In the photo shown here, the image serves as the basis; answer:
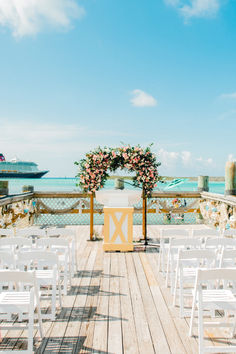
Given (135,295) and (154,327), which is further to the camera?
(135,295)

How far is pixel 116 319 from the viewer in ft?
11.6

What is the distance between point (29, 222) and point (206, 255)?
781 centimetres

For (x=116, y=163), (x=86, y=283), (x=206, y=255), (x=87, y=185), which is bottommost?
(x=86, y=283)

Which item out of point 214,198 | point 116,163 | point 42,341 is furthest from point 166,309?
point 214,198

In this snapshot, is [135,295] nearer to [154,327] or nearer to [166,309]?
[166,309]

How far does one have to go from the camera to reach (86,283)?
486 centimetres

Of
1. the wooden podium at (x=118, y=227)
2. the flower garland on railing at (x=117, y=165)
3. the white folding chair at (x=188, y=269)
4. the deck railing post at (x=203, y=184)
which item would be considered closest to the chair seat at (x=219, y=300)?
the white folding chair at (x=188, y=269)

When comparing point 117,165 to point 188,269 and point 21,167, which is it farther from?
point 21,167

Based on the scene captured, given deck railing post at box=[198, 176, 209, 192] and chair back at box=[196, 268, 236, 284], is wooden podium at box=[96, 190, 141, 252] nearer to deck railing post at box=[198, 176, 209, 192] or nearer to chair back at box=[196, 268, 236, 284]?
chair back at box=[196, 268, 236, 284]

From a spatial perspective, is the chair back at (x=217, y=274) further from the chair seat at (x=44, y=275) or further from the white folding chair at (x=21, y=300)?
the chair seat at (x=44, y=275)

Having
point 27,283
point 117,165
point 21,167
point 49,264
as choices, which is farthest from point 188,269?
point 21,167

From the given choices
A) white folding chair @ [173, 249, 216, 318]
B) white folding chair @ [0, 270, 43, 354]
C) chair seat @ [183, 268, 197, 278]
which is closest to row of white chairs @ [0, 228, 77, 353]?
white folding chair @ [0, 270, 43, 354]

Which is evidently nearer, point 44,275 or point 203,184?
point 44,275

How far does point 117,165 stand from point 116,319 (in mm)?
4498
